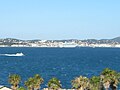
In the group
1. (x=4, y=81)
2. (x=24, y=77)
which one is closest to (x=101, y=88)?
(x=4, y=81)

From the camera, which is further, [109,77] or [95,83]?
[95,83]

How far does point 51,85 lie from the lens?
83000 millimetres

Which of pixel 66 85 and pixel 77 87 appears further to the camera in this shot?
pixel 66 85

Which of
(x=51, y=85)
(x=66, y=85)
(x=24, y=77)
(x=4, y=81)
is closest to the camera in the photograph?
(x=51, y=85)

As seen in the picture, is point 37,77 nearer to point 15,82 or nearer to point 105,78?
point 15,82

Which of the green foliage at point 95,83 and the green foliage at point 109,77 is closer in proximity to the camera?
the green foliage at point 109,77

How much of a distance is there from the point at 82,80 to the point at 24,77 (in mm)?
107001

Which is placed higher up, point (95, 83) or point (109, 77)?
point (109, 77)

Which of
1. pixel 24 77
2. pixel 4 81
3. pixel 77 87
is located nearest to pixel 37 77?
pixel 77 87

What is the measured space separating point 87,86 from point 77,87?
6.74ft

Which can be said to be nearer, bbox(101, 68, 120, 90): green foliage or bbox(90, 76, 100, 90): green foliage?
bbox(101, 68, 120, 90): green foliage

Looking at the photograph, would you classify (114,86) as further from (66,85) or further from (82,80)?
(66,85)

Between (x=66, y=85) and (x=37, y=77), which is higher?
(x=37, y=77)

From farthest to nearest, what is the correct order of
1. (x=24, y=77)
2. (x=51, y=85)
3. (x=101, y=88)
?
(x=24, y=77), (x=101, y=88), (x=51, y=85)
